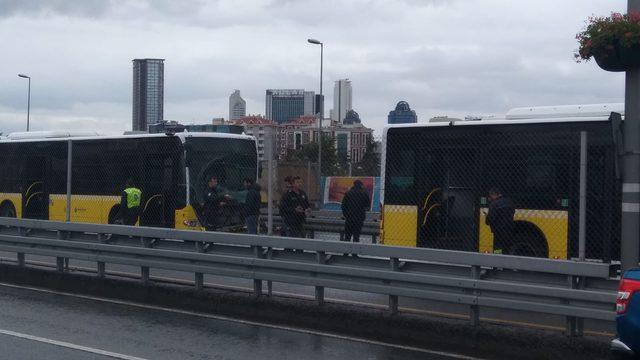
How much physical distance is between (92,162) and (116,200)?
4.51 feet

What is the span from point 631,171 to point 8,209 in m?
19.2

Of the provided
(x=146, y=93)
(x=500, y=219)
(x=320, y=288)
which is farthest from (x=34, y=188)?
(x=146, y=93)

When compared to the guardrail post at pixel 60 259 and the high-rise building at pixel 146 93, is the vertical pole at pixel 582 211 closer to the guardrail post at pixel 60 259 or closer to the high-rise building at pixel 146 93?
the guardrail post at pixel 60 259

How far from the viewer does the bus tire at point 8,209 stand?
24.4 m

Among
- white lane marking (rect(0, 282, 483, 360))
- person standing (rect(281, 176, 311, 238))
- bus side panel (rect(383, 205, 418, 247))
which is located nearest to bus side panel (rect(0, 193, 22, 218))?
person standing (rect(281, 176, 311, 238))

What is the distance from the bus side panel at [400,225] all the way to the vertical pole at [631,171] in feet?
21.9

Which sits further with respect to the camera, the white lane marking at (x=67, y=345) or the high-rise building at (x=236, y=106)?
the high-rise building at (x=236, y=106)

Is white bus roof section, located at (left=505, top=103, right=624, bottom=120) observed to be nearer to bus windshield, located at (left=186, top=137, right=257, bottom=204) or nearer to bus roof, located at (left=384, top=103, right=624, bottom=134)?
bus roof, located at (left=384, top=103, right=624, bottom=134)

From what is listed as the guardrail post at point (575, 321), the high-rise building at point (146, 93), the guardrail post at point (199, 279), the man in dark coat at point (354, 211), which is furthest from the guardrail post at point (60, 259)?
the high-rise building at point (146, 93)

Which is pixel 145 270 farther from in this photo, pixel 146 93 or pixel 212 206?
pixel 146 93

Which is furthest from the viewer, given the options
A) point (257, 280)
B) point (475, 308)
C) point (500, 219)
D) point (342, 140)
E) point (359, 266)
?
point (342, 140)

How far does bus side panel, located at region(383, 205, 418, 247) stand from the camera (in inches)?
636

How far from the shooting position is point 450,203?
51.4 feet

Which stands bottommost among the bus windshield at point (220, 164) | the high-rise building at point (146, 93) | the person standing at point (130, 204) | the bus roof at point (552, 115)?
the person standing at point (130, 204)
